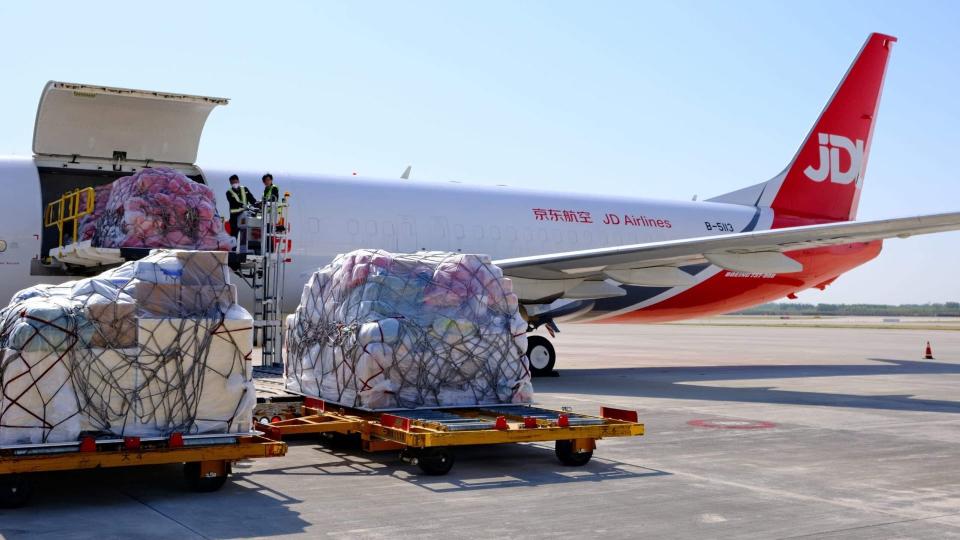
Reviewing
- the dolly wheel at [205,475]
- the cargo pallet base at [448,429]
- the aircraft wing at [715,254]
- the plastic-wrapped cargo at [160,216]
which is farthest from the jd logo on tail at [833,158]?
the dolly wheel at [205,475]

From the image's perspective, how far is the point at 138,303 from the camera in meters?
7.53

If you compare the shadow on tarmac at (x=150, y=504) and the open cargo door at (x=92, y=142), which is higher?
the open cargo door at (x=92, y=142)

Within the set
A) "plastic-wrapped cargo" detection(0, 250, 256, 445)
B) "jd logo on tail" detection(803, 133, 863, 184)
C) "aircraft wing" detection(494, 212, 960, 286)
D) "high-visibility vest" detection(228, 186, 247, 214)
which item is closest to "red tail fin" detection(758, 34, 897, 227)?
"jd logo on tail" detection(803, 133, 863, 184)

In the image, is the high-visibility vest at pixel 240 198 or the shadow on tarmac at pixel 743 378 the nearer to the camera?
the high-visibility vest at pixel 240 198

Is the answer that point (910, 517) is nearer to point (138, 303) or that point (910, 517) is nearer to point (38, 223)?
point (138, 303)

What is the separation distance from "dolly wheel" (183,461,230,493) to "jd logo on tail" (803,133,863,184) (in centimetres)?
1991

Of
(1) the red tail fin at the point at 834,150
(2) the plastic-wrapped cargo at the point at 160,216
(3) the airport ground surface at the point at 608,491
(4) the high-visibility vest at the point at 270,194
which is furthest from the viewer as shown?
(1) the red tail fin at the point at 834,150

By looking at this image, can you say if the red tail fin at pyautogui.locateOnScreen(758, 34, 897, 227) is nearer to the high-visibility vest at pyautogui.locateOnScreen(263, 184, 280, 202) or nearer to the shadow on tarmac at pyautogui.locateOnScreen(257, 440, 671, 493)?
the high-visibility vest at pyautogui.locateOnScreen(263, 184, 280, 202)

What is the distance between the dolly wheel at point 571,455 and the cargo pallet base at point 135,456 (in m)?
2.57

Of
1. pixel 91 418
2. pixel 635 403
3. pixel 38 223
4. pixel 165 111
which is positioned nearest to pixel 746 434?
pixel 635 403

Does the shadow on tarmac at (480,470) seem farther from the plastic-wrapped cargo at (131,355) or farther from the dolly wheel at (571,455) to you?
the plastic-wrapped cargo at (131,355)

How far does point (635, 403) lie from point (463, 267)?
505 centimetres

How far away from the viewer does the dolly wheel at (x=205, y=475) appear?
24.3 ft

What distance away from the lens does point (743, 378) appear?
1956 cm
